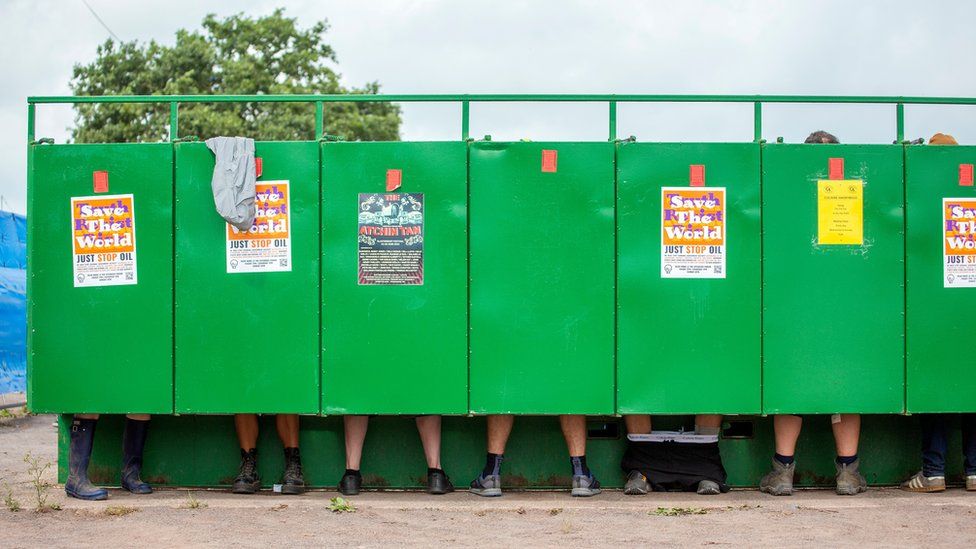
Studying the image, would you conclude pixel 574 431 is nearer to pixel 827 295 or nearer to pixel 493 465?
pixel 493 465

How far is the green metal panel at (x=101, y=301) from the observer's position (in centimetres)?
767

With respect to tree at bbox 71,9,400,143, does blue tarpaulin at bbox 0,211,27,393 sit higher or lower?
lower

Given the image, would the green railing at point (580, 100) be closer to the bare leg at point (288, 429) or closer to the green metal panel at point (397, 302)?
the green metal panel at point (397, 302)

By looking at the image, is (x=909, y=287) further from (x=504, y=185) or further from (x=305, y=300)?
(x=305, y=300)

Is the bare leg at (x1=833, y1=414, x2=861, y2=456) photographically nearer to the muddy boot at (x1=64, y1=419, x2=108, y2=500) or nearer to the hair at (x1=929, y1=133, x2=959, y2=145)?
the hair at (x1=929, y1=133, x2=959, y2=145)

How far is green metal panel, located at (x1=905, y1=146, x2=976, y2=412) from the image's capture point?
305 inches

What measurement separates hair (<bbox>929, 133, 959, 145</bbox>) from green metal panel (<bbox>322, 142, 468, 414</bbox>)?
358 cm

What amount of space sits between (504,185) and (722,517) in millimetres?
2770

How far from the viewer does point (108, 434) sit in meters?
8.14

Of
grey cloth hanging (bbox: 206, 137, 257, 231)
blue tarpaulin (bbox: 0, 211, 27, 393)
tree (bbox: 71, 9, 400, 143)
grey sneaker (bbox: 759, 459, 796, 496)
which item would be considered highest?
tree (bbox: 71, 9, 400, 143)

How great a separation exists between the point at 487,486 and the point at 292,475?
1458mm

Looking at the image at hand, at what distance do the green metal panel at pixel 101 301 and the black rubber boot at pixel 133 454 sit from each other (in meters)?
0.26

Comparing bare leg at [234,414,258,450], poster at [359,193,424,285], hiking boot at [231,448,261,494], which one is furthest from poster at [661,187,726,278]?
hiking boot at [231,448,261,494]

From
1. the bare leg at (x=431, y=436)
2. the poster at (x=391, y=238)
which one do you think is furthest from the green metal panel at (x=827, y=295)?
the poster at (x=391, y=238)
